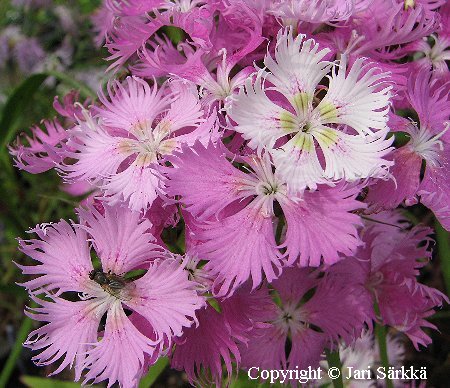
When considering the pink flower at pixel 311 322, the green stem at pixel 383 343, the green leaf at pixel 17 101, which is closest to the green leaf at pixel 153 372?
the pink flower at pixel 311 322

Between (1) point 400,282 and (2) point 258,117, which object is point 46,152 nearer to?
(2) point 258,117

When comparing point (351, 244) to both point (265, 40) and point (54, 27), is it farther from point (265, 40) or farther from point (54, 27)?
point (54, 27)

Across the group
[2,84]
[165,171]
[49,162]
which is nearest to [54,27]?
[2,84]

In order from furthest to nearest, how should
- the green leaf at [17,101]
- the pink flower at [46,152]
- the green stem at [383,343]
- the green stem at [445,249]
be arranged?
the green leaf at [17,101] → the green stem at [445,249] → the green stem at [383,343] → the pink flower at [46,152]

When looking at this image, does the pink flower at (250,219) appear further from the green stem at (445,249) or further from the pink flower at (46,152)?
the green stem at (445,249)

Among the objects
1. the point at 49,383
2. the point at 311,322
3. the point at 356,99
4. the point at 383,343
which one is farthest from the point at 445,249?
the point at 49,383

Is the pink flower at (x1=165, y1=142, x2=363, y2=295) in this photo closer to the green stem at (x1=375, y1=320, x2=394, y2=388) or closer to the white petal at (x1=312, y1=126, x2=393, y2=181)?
the white petal at (x1=312, y1=126, x2=393, y2=181)

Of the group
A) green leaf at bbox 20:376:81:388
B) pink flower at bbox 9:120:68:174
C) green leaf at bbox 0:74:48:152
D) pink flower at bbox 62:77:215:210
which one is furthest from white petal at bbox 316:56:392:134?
green leaf at bbox 20:376:81:388
